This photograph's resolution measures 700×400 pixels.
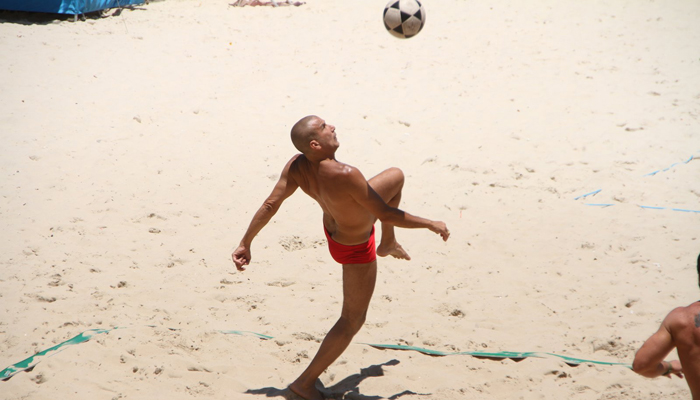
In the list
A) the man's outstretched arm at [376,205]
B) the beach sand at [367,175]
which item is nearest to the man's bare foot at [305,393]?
the beach sand at [367,175]

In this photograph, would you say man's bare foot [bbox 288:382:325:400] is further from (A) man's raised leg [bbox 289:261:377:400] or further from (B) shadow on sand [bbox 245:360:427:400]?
(A) man's raised leg [bbox 289:261:377:400]

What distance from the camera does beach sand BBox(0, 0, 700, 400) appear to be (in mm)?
3939

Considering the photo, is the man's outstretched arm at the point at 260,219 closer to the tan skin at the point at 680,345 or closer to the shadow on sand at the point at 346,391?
the shadow on sand at the point at 346,391

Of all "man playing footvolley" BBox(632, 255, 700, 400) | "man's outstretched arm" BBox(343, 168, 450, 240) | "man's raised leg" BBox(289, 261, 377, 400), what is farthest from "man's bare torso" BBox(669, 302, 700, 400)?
"man's raised leg" BBox(289, 261, 377, 400)

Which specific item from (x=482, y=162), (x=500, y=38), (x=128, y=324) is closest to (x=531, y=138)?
(x=482, y=162)

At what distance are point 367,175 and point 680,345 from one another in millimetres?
4596

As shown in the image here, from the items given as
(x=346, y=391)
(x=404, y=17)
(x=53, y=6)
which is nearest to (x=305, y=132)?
(x=346, y=391)

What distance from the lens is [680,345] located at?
7.82 ft

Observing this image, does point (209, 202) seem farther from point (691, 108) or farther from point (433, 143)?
point (691, 108)

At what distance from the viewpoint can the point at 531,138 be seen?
24.3 feet

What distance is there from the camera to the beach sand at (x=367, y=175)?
3.94 metres

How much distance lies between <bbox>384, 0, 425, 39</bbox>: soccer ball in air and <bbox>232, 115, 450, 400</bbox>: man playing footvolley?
2.73m

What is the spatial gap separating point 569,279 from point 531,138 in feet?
9.64

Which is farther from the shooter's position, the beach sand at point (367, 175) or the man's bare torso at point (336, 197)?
the beach sand at point (367, 175)
